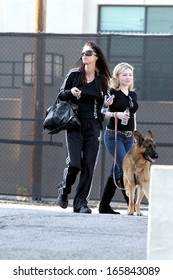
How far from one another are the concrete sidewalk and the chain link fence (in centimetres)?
406

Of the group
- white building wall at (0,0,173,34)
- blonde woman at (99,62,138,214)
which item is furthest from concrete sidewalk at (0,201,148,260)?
white building wall at (0,0,173,34)

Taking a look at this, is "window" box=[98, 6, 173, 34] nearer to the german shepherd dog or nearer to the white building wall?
the white building wall

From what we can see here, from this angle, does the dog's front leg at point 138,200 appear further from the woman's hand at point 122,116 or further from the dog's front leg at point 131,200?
the woman's hand at point 122,116

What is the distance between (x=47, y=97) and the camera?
14836 millimetres

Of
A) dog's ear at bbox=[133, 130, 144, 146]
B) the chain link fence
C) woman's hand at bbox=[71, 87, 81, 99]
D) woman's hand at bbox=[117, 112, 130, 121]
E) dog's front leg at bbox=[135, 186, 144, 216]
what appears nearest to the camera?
woman's hand at bbox=[71, 87, 81, 99]

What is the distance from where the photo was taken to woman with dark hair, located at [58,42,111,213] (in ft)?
35.1

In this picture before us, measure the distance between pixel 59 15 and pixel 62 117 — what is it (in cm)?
1444

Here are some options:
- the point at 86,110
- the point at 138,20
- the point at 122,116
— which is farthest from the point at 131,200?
the point at 138,20

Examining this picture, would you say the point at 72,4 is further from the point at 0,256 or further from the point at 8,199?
the point at 0,256

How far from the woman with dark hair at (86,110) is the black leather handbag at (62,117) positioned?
89 millimetres

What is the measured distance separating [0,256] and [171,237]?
1.36 meters

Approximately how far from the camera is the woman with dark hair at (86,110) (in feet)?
35.1

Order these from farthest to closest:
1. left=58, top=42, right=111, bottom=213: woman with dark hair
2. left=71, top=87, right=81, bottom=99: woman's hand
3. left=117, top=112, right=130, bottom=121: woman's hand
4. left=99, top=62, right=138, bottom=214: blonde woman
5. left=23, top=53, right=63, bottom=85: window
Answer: left=23, top=53, right=63, bottom=85: window
left=99, top=62, right=138, bottom=214: blonde woman
left=117, top=112, right=130, bottom=121: woman's hand
left=58, top=42, right=111, bottom=213: woman with dark hair
left=71, top=87, right=81, bottom=99: woman's hand

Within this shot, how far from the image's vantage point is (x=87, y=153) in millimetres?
10805
